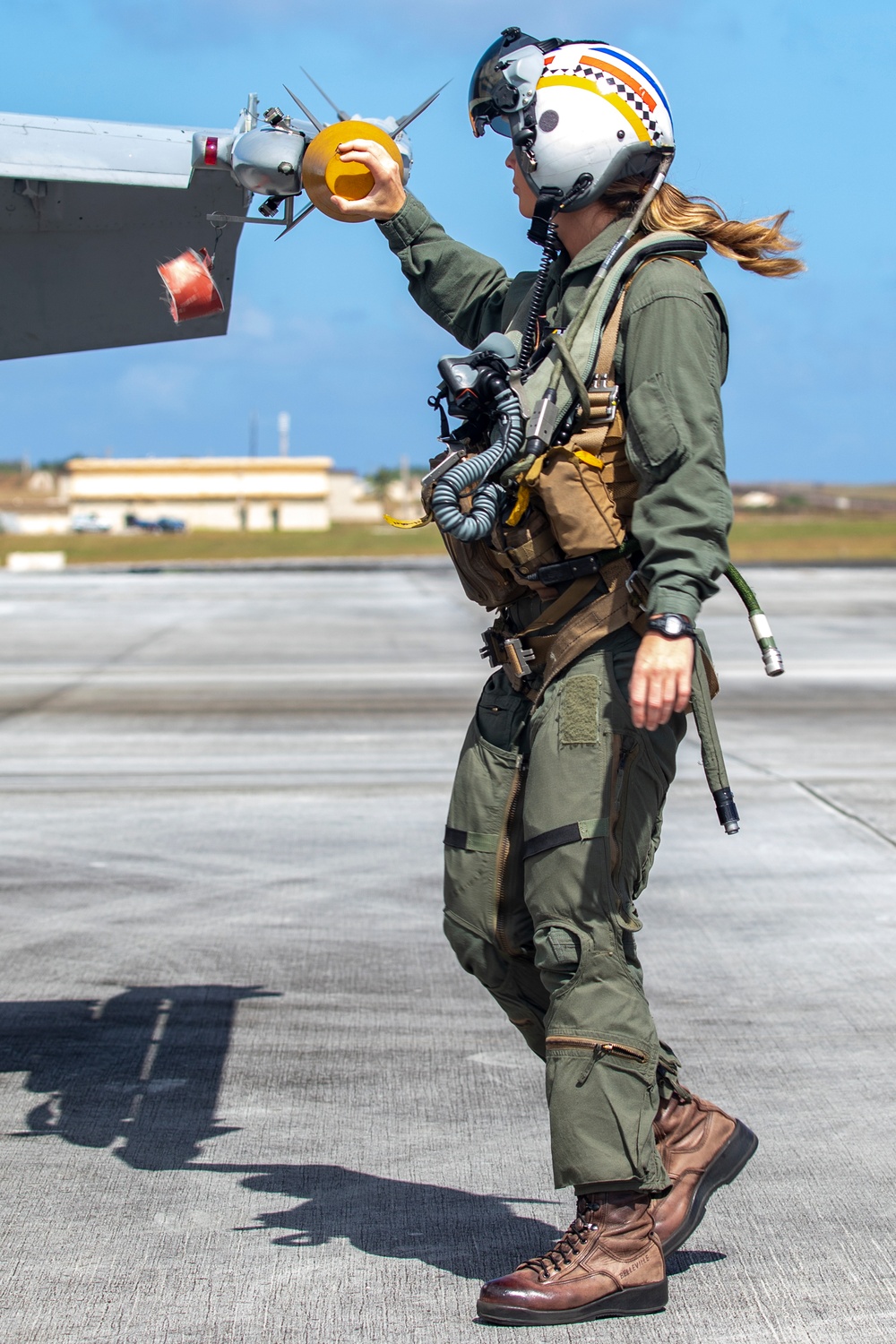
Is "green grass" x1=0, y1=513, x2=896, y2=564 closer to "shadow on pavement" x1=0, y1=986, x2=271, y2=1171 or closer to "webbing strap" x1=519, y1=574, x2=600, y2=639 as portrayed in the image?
"shadow on pavement" x1=0, y1=986, x2=271, y2=1171

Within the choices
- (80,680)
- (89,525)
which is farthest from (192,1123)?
(89,525)

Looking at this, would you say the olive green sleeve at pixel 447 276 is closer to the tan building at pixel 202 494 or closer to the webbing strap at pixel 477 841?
the webbing strap at pixel 477 841

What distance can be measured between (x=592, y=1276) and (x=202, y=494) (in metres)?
106

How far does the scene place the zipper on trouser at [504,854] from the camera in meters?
3.04

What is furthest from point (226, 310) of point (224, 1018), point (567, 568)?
point (224, 1018)

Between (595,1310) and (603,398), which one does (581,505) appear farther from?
(595,1310)

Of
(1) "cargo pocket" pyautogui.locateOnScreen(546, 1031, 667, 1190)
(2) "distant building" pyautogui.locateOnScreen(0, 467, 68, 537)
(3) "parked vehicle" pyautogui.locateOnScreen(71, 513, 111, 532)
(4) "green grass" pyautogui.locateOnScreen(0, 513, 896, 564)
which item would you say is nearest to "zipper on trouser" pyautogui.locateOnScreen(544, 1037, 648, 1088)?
(1) "cargo pocket" pyautogui.locateOnScreen(546, 1031, 667, 1190)

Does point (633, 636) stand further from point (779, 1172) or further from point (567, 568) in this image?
point (779, 1172)

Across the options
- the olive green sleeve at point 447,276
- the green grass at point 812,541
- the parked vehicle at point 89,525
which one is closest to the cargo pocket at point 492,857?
the olive green sleeve at point 447,276

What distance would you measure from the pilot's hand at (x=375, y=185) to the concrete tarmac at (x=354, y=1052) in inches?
85.4

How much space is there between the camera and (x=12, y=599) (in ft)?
98.0

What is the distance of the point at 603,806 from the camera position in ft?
9.57

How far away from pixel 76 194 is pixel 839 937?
3942 millimetres

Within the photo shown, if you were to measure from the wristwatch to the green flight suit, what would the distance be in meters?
0.02
